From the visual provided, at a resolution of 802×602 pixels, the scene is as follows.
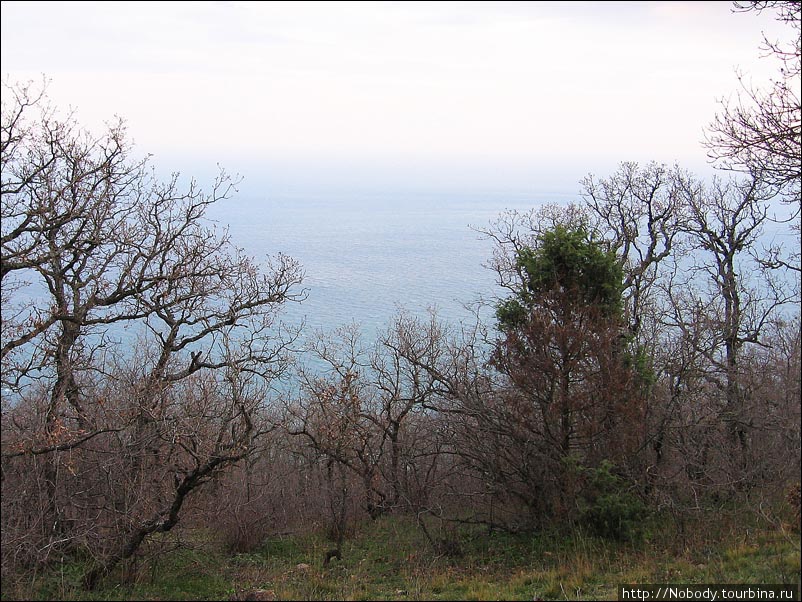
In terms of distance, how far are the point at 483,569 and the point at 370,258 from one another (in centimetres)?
5061

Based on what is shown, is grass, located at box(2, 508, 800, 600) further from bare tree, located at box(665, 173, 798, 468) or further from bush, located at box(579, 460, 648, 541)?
bare tree, located at box(665, 173, 798, 468)

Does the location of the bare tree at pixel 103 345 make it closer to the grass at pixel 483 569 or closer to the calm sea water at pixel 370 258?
the grass at pixel 483 569

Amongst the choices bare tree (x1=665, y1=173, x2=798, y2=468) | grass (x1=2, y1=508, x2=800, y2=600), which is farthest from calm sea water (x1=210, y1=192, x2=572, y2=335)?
grass (x1=2, y1=508, x2=800, y2=600)

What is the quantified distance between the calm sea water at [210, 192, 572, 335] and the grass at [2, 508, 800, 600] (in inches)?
324

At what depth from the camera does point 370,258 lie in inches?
2391

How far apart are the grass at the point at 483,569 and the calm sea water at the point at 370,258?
8.23 m

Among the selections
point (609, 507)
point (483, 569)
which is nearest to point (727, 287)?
point (609, 507)

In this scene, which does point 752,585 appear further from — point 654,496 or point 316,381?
point 316,381

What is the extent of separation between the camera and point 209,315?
48.1 feet

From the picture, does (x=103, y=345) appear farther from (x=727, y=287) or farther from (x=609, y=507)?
(x=727, y=287)

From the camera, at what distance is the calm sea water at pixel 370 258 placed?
37.7 metres

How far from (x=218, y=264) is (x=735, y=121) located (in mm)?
10158

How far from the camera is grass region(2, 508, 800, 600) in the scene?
861cm

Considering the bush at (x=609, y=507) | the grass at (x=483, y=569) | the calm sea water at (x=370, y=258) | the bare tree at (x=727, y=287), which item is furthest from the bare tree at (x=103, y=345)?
the bare tree at (x=727, y=287)
